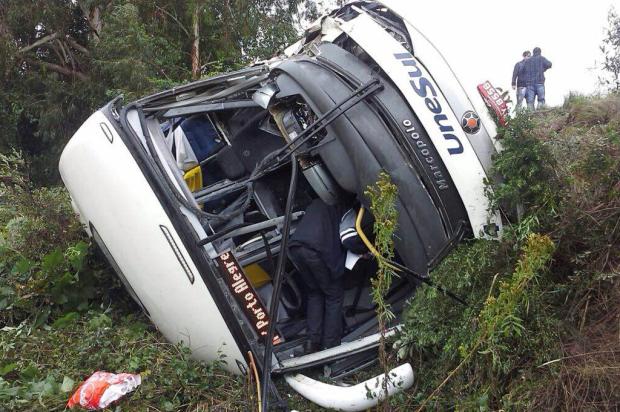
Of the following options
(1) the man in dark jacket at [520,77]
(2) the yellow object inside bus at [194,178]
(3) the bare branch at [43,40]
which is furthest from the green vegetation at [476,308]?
(3) the bare branch at [43,40]

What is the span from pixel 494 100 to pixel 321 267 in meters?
1.36

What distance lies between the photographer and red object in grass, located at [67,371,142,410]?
3.00 meters

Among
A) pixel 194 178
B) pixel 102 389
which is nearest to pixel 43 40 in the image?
pixel 194 178

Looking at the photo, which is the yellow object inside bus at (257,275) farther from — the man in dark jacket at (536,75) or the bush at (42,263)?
the man in dark jacket at (536,75)

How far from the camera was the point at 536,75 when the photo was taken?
8305mm

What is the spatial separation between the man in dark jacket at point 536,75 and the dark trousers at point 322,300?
584 cm

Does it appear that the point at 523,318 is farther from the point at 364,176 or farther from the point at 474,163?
the point at 364,176

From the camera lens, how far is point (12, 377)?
3379 millimetres

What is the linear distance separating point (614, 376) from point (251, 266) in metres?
Answer: 2.10

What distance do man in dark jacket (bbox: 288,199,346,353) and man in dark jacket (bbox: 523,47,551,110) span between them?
18.9 ft

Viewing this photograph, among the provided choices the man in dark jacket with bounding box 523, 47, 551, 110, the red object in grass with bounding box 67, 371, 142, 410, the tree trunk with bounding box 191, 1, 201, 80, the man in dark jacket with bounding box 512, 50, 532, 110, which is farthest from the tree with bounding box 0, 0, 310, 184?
the red object in grass with bounding box 67, 371, 142, 410

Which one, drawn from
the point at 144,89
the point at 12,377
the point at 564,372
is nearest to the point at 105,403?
the point at 12,377

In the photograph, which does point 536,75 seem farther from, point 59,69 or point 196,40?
point 59,69

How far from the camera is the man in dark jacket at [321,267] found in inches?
136
